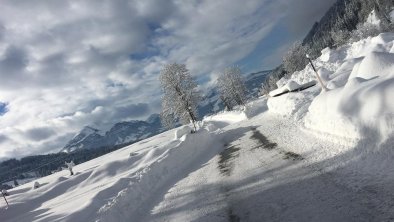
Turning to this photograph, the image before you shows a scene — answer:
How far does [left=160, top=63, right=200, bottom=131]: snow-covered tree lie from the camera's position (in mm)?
65562

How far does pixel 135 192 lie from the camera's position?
19.5 meters

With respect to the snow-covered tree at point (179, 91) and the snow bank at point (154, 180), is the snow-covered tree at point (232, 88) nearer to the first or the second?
the snow-covered tree at point (179, 91)

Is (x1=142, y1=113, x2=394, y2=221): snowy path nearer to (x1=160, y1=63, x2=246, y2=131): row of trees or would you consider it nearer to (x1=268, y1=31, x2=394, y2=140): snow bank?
(x1=268, y1=31, x2=394, y2=140): snow bank

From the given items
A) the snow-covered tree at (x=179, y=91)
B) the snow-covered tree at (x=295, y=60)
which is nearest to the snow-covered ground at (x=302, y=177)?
the snow-covered tree at (x=179, y=91)

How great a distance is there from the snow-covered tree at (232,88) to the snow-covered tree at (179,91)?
36.9m

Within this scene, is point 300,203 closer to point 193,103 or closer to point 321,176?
point 321,176

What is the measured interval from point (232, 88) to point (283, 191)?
9391cm

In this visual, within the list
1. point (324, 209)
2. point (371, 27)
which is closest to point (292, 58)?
point (371, 27)

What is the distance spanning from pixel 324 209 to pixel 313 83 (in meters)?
40.8

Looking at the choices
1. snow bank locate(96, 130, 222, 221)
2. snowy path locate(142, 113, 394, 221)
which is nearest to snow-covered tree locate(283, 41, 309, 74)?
snow bank locate(96, 130, 222, 221)

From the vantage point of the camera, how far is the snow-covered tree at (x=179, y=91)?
215 feet

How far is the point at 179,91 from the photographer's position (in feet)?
217

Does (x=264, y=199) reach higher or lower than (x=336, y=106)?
lower

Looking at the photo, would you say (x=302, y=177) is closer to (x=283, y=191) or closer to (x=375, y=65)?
(x=283, y=191)
